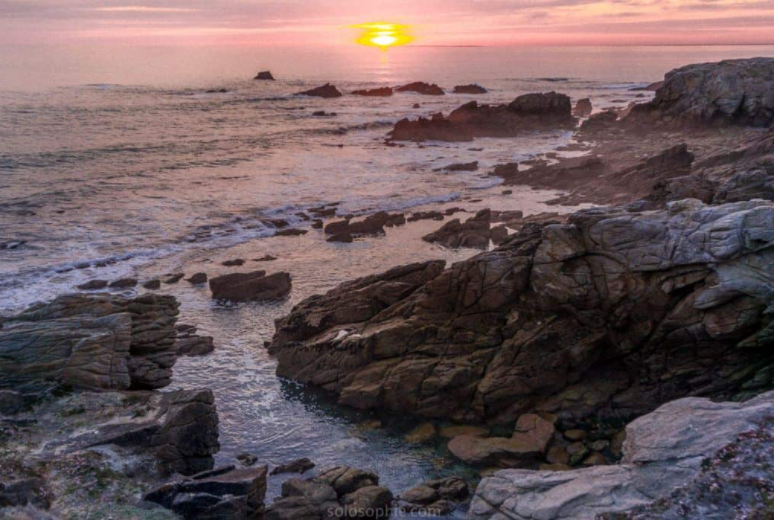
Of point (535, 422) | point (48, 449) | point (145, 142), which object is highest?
point (145, 142)

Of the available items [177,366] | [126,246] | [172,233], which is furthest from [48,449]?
[172,233]

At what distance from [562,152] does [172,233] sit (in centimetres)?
4034

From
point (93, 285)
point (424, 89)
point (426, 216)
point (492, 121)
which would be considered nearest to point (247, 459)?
point (93, 285)

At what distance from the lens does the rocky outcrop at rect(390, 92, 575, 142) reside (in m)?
76.2

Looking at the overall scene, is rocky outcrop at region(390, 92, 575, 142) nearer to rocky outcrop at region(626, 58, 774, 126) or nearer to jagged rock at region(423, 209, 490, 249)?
rocky outcrop at region(626, 58, 774, 126)

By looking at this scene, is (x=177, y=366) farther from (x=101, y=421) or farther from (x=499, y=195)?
(x=499, y=195)

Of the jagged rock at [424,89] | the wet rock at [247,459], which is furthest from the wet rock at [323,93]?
the wet rock at [247,459]

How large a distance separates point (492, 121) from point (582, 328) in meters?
63.6

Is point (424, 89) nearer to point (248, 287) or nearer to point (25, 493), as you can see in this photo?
point (248, 287)

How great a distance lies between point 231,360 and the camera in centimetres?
2383

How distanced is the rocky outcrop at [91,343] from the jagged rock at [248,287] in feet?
19.1

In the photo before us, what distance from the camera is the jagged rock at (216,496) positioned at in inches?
563

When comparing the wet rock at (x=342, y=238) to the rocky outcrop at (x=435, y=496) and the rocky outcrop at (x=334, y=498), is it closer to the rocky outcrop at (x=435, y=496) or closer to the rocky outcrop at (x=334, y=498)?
the rocky outcrop at (x=334, y=498)

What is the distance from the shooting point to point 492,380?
65.1 ft
